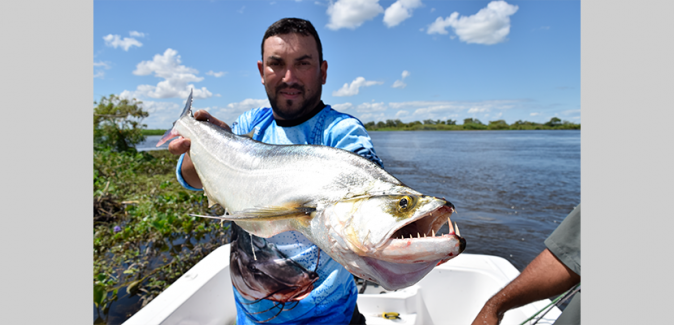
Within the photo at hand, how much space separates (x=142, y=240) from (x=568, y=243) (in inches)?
267

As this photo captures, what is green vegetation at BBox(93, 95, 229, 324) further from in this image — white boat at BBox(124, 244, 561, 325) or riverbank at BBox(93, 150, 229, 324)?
white boat at BBox(124, 244, 561, 325)

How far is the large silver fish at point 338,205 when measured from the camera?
1204 millimetres

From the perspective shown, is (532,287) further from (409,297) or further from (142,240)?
(142,240)

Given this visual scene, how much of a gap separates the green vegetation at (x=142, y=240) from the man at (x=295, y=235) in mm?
3094

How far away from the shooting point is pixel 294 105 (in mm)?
2215

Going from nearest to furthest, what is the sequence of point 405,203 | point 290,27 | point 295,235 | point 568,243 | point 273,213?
point 405,203
point 273,213
point 290,27
point 295,235
point 568,243

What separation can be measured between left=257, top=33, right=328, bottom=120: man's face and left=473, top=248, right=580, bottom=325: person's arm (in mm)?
2136

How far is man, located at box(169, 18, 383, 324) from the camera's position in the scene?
6.98ft

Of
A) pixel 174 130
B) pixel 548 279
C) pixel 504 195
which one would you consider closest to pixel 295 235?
pixel 174 130

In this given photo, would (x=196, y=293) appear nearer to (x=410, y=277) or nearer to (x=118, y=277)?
(x=118, y=277)

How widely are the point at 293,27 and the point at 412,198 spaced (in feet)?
4.77

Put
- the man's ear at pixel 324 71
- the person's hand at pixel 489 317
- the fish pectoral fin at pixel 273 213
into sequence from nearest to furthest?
1. the fish pectoral fin at pixel 273 213
2. the man's ear at pixel 324 71
3. the person's hand at pixel 489 317

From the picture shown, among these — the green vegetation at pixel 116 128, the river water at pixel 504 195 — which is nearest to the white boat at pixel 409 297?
the river water at pixel 504 195

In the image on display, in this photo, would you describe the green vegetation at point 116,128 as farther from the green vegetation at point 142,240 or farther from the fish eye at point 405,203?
the fish eye at point 405,203
